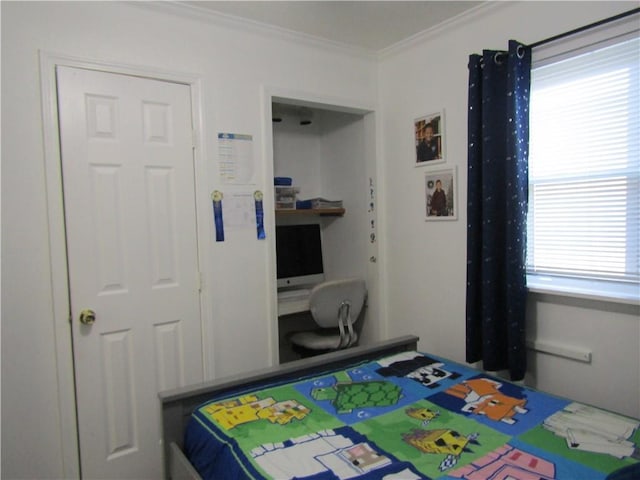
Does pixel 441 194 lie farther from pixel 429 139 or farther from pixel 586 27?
pixel 586 27

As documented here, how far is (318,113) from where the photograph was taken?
3551 mm

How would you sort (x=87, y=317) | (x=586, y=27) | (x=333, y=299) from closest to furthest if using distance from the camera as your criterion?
(x=586, y=27) < (x=87, y=317) < (x=333, y=299)

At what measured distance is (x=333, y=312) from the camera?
2.83m

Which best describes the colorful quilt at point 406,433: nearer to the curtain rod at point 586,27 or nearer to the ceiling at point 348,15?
the curtain rod at point 586,27

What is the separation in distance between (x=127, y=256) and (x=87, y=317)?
0.34 metres

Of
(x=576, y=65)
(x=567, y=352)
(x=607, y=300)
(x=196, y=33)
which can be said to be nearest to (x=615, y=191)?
(x=607, y=300)

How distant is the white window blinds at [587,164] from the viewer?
1.87 m

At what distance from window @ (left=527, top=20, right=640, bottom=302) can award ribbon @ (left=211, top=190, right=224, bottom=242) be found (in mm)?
1639

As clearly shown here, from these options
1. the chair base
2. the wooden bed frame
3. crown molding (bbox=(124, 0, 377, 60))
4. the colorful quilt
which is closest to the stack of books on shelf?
the chair base

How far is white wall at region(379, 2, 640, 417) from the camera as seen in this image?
1934mm

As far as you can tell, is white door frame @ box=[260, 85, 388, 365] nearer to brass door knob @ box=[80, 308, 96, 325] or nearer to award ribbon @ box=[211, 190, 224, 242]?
award ribbon @ box=[211, 190, 224, 242]

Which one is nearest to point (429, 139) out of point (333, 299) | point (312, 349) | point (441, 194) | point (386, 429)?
point (441, 194)

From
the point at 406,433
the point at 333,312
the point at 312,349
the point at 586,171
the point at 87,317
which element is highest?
the point at 586,171

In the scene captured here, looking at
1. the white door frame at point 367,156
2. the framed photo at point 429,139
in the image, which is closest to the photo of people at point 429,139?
the framed photo at point 429,139
